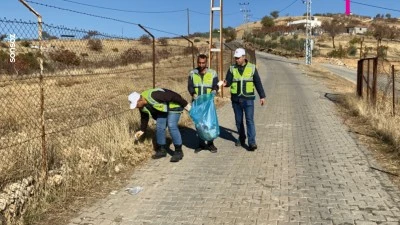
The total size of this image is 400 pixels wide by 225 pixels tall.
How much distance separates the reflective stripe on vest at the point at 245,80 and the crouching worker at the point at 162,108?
107 centimetres

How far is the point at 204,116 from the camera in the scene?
24.8 feet

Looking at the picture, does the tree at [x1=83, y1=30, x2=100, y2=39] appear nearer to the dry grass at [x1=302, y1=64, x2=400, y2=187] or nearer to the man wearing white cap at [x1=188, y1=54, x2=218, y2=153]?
the man wearing white cap at [x1=188, y1=54, x2=218, y2=153]

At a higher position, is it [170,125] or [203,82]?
[203,82]

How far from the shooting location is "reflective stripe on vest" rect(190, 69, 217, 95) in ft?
25.3

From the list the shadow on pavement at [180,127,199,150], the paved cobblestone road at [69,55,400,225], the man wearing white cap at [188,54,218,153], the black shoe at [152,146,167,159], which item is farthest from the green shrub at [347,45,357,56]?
the black shoe at [152,146,167,159]

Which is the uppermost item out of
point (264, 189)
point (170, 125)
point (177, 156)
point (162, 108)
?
point (162, 108)

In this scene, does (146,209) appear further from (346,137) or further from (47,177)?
(346,137)

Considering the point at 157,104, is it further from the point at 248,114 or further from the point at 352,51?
the point at 352,51

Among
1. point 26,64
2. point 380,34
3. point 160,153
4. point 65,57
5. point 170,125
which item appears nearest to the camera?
point 170,125

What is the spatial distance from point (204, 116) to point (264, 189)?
229 cm

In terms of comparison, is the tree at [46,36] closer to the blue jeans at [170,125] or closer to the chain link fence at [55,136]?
the chain link fence at [55,136]

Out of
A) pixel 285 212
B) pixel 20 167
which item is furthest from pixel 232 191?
pixel 20 167

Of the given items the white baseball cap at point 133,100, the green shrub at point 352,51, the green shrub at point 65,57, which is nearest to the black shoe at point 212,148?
the white baseball cap at point 133,100

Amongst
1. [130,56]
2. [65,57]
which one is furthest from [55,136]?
[130,56]
